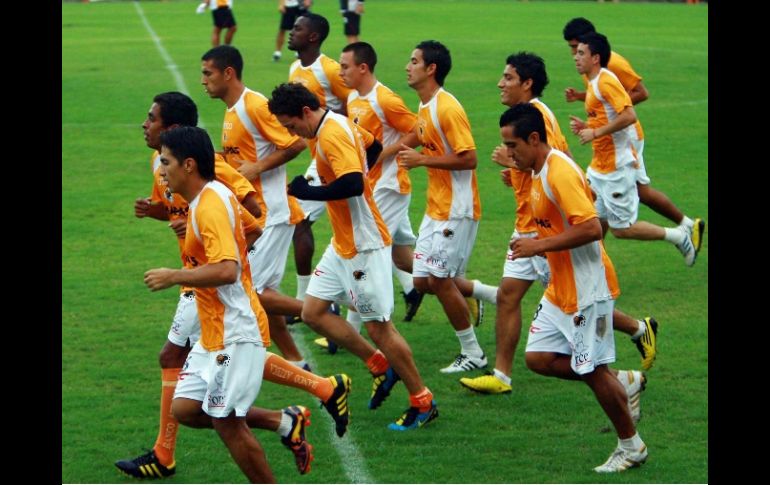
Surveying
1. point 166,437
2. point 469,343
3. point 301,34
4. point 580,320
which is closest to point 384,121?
point 301,34

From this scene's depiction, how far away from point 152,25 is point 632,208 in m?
28.3

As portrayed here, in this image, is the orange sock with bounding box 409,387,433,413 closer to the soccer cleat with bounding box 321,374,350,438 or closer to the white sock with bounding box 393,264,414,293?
the soccer cleat with bounding box 321,374,350,438

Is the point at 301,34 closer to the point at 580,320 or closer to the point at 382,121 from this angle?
the point at 382,121

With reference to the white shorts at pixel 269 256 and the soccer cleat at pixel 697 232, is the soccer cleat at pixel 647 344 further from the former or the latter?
the soccer cleat at pixel 697 232

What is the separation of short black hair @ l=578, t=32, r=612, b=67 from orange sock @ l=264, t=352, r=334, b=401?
5.47 meters

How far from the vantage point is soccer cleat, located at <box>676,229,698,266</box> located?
46.8 feet

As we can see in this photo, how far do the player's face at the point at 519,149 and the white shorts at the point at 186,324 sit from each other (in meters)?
2.31

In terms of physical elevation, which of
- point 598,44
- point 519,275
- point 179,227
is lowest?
point 519,275

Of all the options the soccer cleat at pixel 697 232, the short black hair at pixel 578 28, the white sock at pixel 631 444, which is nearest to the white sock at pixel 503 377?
the white sock at pixel 631 444

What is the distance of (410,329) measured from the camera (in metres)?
12.3

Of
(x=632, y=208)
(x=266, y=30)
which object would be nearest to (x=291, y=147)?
(x=632, y=208)

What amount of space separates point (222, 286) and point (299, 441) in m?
1.35

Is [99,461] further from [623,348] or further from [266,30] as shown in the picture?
[266,30]

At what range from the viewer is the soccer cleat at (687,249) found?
46.8 feet
